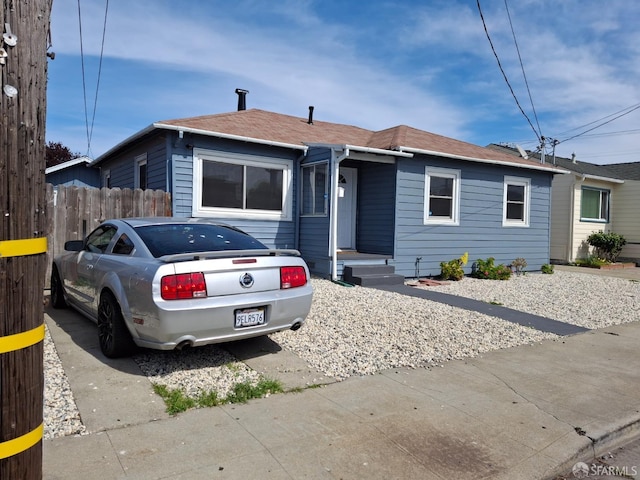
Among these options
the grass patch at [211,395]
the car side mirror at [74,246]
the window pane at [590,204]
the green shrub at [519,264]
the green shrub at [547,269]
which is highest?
the window pane at [590,204]

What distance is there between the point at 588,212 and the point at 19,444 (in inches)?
825

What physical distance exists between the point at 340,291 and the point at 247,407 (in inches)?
218

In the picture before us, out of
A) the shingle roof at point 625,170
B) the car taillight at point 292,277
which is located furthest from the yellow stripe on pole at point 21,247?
the shingle roof at point 625,170

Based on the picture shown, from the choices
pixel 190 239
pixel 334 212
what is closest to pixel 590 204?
pixel 334 212

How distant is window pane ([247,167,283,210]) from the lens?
36.4 feet

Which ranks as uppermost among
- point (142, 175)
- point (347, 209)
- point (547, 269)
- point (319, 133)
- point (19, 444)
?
point (319, 133)

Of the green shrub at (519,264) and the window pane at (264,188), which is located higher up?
the window pane at (264,188)

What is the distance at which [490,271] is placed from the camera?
12.9 metres

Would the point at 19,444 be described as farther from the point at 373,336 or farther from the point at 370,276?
the point at 370,276

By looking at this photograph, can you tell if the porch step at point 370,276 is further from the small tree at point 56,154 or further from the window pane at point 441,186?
the small tree at point 56,154

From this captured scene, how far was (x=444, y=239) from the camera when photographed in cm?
Answer: 1273

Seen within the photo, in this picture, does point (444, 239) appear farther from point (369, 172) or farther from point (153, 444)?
point (153, 444)

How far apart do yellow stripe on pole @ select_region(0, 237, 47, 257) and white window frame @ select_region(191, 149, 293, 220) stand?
8.37 meters

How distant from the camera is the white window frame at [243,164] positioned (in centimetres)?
1034
